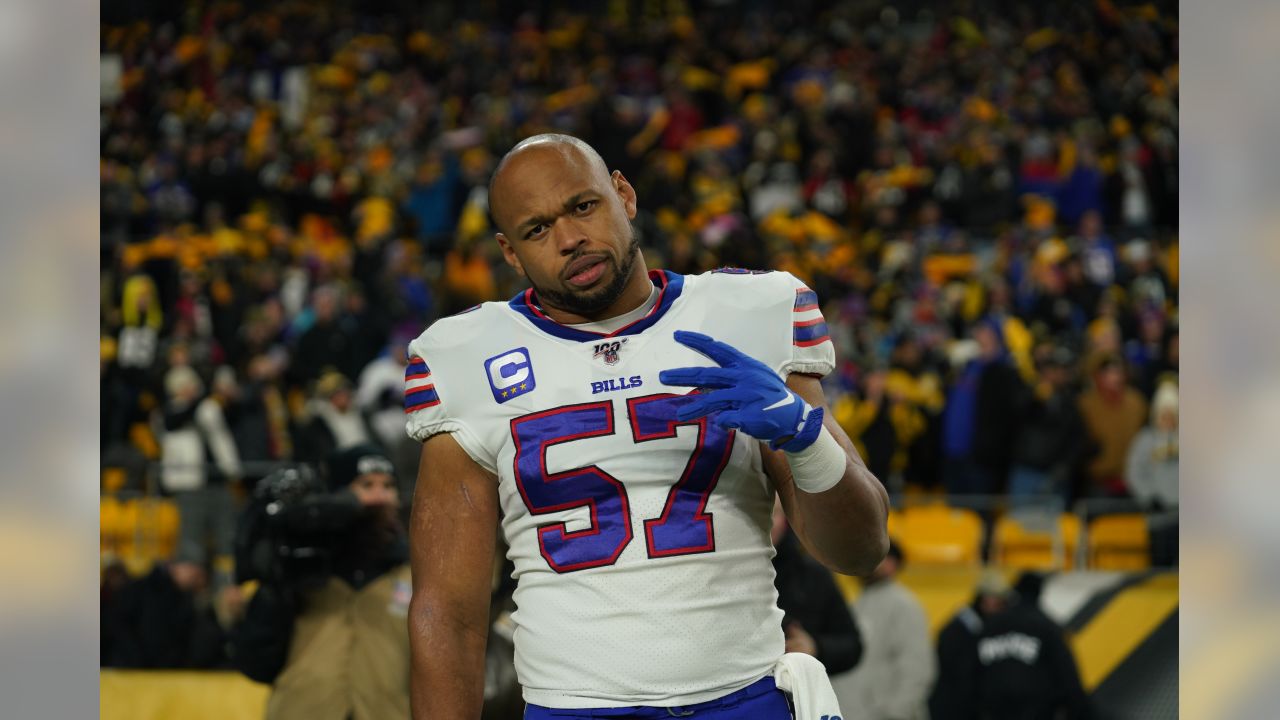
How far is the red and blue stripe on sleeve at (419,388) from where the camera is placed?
113 inches

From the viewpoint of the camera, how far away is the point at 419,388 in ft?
9.43

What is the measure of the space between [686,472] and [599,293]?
35cm

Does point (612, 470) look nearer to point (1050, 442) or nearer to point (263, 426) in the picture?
point (1050, 442)

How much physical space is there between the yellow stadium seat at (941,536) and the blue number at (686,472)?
7.19 metres

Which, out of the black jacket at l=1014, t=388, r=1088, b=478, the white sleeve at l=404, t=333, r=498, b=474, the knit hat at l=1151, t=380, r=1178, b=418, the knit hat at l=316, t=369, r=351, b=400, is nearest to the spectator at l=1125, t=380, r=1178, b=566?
the knit hat at l=1151, t=380, r=1178, b=418

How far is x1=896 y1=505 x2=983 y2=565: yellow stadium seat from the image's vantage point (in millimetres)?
9703

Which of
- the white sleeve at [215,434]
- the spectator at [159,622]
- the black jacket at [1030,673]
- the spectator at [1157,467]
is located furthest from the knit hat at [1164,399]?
the white sleeve at [215,434]

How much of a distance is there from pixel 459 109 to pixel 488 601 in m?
18.0

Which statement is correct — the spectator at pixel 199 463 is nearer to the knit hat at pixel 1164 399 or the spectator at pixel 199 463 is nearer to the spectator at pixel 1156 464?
the spectator at pixel 1156 464

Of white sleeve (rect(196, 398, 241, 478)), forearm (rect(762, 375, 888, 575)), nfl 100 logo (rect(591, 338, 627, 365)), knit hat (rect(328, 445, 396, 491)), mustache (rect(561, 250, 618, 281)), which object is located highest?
mustache (rect(561, 250, 618, 281))

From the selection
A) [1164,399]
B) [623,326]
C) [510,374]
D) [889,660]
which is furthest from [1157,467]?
[510,374]

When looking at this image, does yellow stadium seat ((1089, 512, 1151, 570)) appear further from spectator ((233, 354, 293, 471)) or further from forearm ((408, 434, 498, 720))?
forearm ((408, 434, 498, 720))

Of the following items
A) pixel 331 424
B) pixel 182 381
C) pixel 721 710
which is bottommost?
pixel 331 424

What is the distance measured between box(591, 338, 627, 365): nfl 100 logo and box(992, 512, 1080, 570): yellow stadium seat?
23.3 ft
